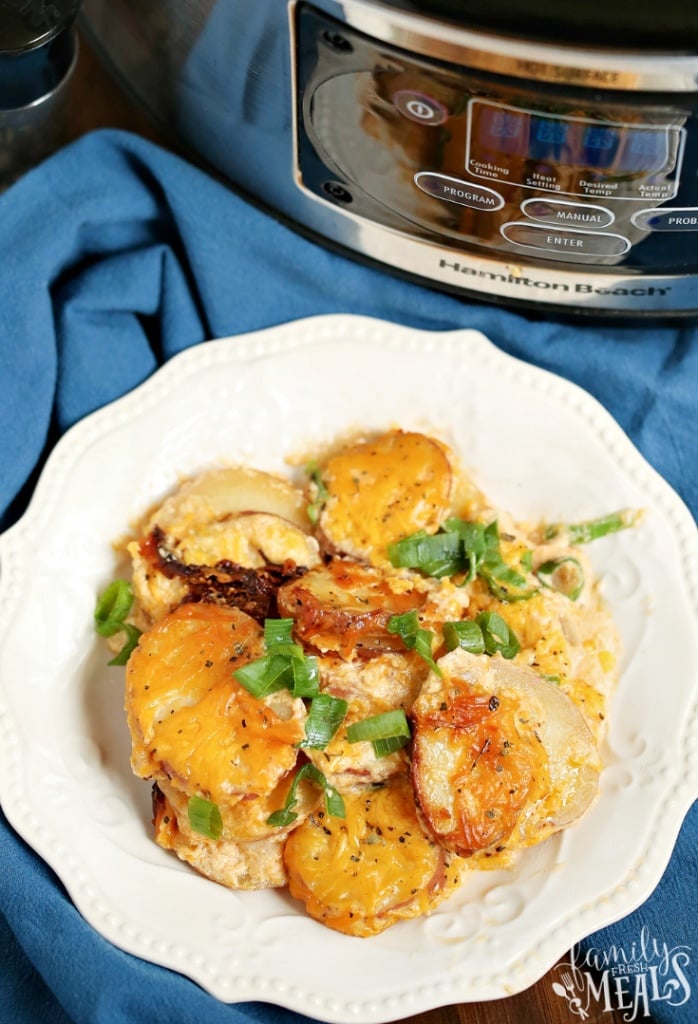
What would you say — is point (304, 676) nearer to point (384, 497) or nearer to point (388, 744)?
point (388, 744)

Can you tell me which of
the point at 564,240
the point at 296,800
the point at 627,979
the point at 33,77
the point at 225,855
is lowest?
the point at 627,979

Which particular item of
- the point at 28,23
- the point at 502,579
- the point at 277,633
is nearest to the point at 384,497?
the point at 502,579

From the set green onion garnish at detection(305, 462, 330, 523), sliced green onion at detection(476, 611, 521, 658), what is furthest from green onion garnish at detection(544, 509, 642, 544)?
green onion garnish at detection(305, 462, 330, 523)

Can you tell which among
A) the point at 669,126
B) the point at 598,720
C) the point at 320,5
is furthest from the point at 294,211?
the point at 598,720

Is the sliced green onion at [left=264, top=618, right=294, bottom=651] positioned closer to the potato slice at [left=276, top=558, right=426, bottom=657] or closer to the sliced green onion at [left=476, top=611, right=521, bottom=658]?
the potato slice at [left=276, top=558, right=426, bottom=657]

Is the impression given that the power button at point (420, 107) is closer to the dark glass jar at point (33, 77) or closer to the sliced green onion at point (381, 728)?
the dark glass jar at point (33, 77)

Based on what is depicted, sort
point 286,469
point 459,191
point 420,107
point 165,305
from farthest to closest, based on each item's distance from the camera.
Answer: point 165,305 → point 286,469 → point 459,191 → point 420,107
